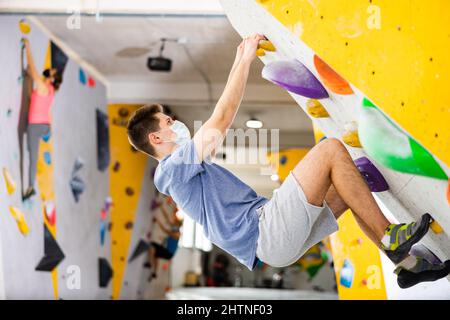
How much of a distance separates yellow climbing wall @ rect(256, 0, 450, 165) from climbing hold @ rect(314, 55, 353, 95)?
27mm

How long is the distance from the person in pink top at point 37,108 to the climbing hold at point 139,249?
74.6 inches

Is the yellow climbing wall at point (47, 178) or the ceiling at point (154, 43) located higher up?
the ceiling at point (154, 43)

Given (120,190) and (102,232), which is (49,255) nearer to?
(102,232)

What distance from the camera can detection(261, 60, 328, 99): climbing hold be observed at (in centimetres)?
190

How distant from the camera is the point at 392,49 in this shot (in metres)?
1.61

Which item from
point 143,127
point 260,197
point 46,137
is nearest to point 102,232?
point 46,137

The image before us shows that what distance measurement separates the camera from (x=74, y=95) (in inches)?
163

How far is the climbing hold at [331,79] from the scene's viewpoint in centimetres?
174

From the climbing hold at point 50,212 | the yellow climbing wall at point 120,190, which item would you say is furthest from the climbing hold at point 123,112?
the climbing hold at point 50,212

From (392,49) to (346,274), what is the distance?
1.82 metres

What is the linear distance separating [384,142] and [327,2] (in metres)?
0.44

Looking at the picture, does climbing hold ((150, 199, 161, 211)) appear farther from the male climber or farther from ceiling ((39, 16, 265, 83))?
the male climber

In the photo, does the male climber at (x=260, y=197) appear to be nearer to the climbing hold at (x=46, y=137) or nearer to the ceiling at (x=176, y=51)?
the ceiling at (x=176, y=51)
